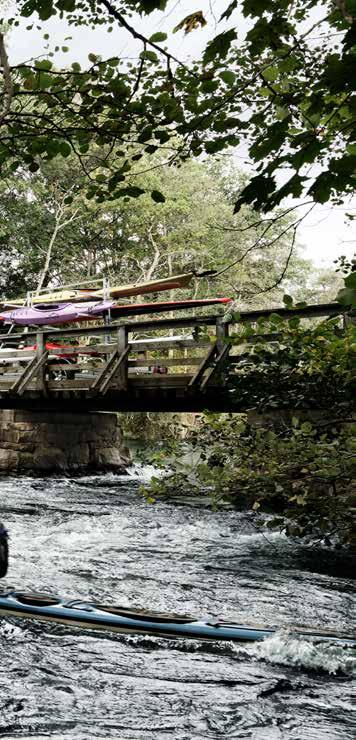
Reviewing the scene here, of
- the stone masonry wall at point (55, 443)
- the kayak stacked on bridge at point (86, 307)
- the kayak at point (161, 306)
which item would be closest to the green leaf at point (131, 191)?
the kayak at point (161, 306)

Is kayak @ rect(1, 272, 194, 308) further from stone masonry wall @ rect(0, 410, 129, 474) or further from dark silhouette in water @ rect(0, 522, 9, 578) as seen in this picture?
dark silhouette in water @ rect(0, 522, 9, 578)

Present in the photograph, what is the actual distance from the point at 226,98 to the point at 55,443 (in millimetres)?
10983

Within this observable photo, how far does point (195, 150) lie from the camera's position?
118 inches

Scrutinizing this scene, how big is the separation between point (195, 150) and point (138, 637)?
2338 mm

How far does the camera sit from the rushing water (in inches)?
Result: 108

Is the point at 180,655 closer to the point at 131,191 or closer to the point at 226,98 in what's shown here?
the point at 131,191

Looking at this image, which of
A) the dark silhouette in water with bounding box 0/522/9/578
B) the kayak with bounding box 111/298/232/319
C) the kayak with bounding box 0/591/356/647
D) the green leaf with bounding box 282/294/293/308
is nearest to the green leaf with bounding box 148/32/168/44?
the green leaf with bounding box 282/294/293/308

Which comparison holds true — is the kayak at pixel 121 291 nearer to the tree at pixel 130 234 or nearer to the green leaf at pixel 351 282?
the green leaf at pixel 351 282

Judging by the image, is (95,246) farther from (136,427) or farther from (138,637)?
(138,637)

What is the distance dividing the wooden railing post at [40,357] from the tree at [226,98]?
880 cm

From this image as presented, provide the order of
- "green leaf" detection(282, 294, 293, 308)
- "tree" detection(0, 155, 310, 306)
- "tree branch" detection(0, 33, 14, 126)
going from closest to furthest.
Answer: "tree branch" detection(0, 33, 14, 126) < "green leaf" detection(282, 294, 293, 308) < "tree" detection(0, 155, 310, 306)

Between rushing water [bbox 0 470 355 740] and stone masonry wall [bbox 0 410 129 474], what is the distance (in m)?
6.10

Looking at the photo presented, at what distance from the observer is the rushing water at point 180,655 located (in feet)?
9.01

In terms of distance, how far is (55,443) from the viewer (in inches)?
517
